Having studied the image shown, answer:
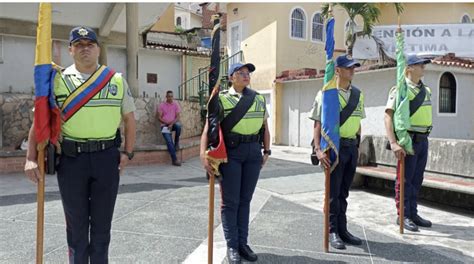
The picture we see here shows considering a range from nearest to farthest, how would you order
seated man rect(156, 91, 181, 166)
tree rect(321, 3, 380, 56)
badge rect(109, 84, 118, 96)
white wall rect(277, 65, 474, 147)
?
badge rect(109, 84, 118, 96) < seated man rect(156, 91, 181, 166) < white wall rect(277, 65, 474, 147) < tree rect(321, 3, 380, 56)

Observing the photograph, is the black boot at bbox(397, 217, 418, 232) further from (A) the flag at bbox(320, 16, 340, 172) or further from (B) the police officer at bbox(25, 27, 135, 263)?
(B) the police officer at bbox(25, 27, 135, 263)

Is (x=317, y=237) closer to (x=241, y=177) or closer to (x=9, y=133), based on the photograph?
(x=241, y=177)

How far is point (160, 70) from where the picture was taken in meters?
16.3

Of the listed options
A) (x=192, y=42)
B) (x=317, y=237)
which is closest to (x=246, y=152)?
(x=317, y=237)

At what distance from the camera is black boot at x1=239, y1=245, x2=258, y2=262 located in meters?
3.78

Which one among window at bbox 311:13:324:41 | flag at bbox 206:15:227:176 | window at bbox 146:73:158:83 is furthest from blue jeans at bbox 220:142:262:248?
window at bbox 311:13:324:41

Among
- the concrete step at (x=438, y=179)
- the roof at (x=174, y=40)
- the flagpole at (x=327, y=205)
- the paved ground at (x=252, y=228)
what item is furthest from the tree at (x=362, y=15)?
the flagpole at (x=327, y=205)

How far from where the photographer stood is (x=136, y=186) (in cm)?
707

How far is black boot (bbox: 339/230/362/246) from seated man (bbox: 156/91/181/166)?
5841 millimetres

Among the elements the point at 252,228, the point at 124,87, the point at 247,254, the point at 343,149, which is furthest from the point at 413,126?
the point at 124,87

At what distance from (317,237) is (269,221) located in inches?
30.6

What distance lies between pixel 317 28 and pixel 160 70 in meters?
6.97

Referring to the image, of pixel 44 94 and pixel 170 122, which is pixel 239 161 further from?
pixel 170 122

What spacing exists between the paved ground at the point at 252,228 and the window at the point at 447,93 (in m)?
7.20
